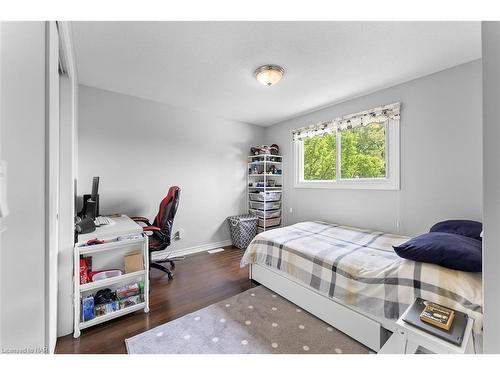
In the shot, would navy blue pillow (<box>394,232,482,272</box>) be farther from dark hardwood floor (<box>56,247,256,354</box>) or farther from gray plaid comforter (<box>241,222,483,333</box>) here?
dark hardwood floor (<box>56,247,256,354</box>)

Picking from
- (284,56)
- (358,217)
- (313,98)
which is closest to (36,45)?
(284,56)

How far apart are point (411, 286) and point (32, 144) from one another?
2.15 meters

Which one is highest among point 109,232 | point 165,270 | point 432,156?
point 432,156

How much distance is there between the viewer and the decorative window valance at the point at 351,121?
259 cm

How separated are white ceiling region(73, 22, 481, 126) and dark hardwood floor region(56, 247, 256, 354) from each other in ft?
7.80

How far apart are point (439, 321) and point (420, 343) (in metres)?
0.15

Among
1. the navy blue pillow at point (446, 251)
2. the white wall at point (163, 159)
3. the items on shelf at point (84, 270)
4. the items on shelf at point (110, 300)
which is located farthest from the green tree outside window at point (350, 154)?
the items on shelf at point (84, 270)

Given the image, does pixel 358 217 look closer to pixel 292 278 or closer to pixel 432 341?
pixel 292 278

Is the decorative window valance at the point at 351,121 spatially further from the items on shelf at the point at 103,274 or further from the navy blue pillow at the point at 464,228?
the items on shelf at the point at 103,274

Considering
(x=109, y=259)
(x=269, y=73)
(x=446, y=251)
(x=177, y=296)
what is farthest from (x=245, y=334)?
(x=269, y=73)

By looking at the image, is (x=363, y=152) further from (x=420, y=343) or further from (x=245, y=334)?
(x=245, y=334)

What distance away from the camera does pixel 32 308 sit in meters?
0.77

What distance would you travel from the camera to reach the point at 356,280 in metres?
1.60
